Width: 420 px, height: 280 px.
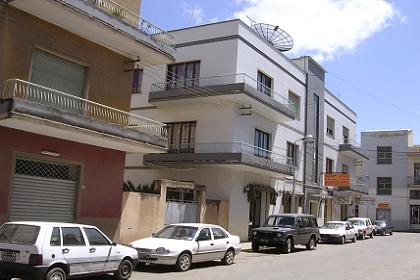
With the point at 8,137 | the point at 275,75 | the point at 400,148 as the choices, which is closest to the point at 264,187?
the point at 275,75

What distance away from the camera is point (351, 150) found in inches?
1953

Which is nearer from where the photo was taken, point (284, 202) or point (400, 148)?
point (284, 202)

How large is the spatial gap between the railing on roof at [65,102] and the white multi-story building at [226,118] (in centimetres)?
692

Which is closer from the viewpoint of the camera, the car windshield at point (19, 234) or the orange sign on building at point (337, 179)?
the car windshield at point (19, 234)

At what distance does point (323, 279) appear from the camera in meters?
14.6

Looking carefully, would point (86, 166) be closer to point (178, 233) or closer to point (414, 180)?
point (178, 233)

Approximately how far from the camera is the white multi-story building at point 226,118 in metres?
29.2

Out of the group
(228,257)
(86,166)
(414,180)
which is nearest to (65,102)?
(86,166)

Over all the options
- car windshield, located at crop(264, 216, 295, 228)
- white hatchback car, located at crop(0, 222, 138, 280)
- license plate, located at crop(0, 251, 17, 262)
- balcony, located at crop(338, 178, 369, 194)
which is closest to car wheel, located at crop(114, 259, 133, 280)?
white hatchback car, located at crop(0, 222, 138, 280)

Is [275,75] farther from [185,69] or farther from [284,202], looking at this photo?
[284,202]

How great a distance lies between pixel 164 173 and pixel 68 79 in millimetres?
14523

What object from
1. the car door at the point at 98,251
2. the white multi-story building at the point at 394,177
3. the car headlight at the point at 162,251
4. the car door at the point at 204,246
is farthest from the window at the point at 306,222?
the white multi-story building at the point at 394,177

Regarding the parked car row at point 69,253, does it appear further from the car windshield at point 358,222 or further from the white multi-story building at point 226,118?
the car windshield at point 358,222

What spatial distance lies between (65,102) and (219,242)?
22.9ft
